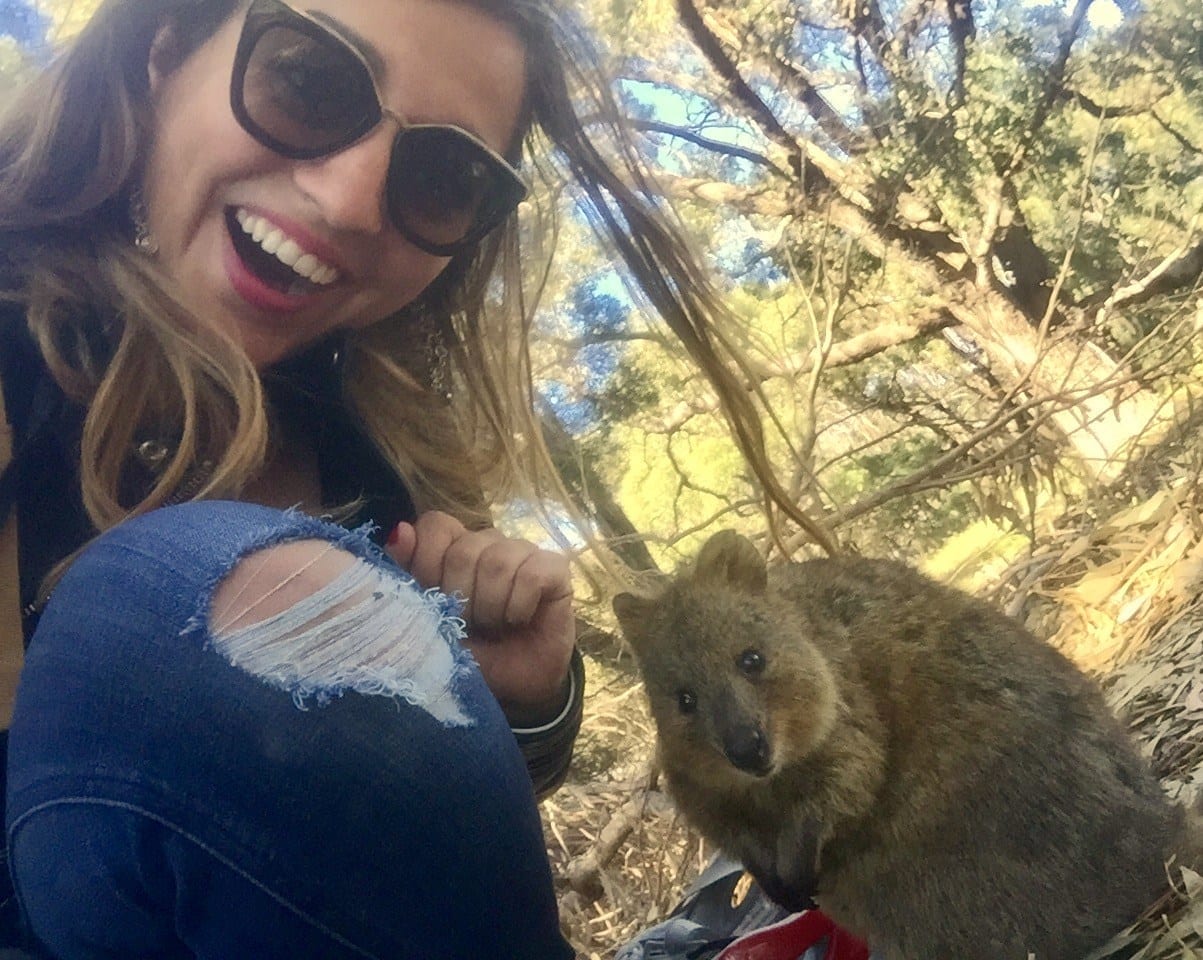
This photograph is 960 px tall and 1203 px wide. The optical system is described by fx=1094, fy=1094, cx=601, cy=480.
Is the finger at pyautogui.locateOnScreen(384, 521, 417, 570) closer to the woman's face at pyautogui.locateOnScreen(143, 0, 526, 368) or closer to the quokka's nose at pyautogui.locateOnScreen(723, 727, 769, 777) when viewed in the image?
the woman's face at pyautogui.locateOnScreen(143, 0, 526, 368)

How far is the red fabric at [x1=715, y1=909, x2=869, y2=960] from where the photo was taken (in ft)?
3.52

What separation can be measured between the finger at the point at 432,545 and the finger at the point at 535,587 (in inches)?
2.6

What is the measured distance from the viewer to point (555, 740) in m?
1.04

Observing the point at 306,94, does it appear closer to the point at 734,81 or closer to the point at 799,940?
the point at 734,81

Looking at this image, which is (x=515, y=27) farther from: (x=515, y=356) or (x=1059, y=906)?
(x=1059, y=906)

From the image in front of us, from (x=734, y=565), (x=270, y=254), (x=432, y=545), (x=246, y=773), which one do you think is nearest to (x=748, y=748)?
(x=734, y=565)

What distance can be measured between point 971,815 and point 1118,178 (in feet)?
3.15

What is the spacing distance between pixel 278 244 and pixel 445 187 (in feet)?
0.49

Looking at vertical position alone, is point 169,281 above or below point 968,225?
above

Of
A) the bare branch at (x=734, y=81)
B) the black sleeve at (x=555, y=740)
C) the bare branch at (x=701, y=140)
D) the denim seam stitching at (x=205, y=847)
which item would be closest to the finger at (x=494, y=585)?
the black sleeve at (x=555, y=740)

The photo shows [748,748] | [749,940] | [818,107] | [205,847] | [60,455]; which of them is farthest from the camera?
[818,107]

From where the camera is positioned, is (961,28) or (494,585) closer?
(494,585)

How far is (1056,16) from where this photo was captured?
1.47 m

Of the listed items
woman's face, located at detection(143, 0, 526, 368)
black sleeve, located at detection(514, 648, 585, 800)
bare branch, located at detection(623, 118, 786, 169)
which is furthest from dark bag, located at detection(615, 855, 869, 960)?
A: bare branch, located at detection(623, 118, 786, 169)
